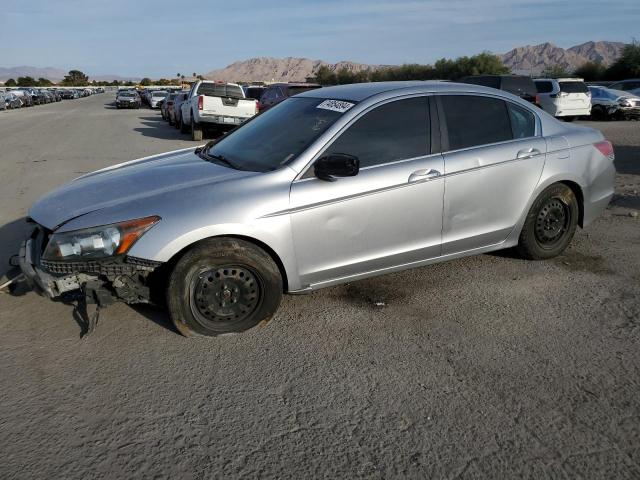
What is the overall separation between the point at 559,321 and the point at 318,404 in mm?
2020

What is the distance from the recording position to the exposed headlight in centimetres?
348

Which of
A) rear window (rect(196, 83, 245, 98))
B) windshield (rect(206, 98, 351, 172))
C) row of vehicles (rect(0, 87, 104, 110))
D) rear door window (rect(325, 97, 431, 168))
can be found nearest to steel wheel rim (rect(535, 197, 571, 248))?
rear door window (rect(325, 97, 431, 168))

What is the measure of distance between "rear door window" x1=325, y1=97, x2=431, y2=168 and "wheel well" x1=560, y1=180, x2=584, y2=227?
5.29 feet

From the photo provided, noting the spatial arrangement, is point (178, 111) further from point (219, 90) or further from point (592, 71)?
point (592, 71)

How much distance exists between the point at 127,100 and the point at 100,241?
142 ft

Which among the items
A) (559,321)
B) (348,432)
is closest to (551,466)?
(348,432)

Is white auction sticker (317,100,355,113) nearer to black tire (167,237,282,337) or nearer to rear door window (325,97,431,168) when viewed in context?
rear door window (325,97,431,168)

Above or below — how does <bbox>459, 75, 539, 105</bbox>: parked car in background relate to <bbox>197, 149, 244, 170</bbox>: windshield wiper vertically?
below

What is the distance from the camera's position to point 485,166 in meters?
4.45

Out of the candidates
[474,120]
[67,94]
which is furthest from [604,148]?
[67,94]

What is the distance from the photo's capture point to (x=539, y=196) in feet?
16.0

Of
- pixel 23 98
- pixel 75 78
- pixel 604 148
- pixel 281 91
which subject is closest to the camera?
pixel 604 148

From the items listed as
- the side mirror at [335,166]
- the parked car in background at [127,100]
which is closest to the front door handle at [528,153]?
the side mirror at [335,166]

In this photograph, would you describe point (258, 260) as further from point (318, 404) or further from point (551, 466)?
point (551, 466)
